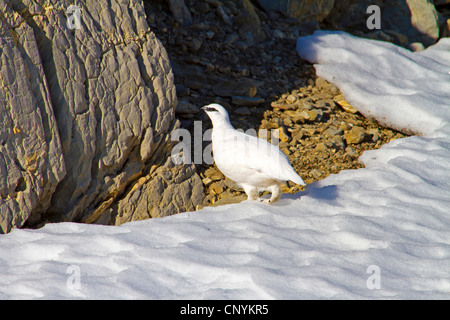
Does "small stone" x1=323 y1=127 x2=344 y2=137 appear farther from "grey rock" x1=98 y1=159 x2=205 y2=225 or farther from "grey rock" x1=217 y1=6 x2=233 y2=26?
"grey rock" x1=217 y1=6 x2=233 y2=26

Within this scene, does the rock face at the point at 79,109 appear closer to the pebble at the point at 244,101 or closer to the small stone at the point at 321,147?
the pebble at the point at 244,101

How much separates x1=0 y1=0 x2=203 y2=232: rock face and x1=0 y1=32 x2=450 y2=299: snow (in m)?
0.41

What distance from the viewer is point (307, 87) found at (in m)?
6.82

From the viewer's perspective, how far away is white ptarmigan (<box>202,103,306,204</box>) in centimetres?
445

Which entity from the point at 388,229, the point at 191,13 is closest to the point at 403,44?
the point at 191,13

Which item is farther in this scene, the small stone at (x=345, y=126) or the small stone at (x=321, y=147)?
the small stone at (x=345, y=126)

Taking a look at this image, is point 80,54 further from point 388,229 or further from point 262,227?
point 388,229

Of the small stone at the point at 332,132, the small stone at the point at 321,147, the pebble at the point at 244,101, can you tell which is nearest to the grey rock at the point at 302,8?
the pebble at the point at 244,101

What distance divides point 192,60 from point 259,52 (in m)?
1.12

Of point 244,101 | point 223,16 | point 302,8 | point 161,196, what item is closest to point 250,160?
point 161,196

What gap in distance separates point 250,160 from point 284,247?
0.85m

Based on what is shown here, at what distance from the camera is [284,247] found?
4.02 meters

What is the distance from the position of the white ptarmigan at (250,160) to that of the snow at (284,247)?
0.75ft

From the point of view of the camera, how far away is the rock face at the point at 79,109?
418 cm
